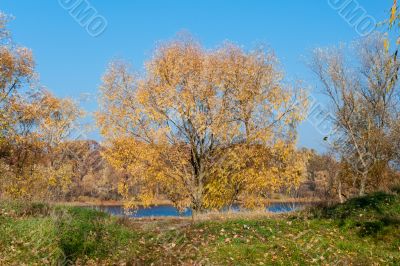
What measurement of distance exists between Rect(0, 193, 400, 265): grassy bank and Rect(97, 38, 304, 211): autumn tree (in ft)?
24.6

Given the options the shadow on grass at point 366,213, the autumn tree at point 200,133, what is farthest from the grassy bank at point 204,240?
the autumn tree at point 200,133

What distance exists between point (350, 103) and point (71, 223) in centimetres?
3380

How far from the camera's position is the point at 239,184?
26359 mm

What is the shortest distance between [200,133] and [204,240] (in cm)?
1221

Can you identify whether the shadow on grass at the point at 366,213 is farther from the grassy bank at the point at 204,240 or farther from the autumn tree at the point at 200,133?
the autumn tree at the point at 200,133

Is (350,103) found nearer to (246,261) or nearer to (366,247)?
(366,247)

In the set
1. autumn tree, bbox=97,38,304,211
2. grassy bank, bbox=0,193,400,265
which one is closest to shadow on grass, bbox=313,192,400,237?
grassy bank, bbox=0,193,400,265

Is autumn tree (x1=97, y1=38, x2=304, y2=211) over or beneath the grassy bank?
over

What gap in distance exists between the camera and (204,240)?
14.7m

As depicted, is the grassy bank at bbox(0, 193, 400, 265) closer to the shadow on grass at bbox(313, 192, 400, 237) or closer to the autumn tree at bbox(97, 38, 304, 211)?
the shadow on grass at bbox(313, 192, 400, 237)

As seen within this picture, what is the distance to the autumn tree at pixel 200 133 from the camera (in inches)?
1017

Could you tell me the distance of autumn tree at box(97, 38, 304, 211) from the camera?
25828 mm

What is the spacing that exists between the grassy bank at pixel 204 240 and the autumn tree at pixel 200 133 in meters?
7.49

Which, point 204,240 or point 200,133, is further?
point 200,133
